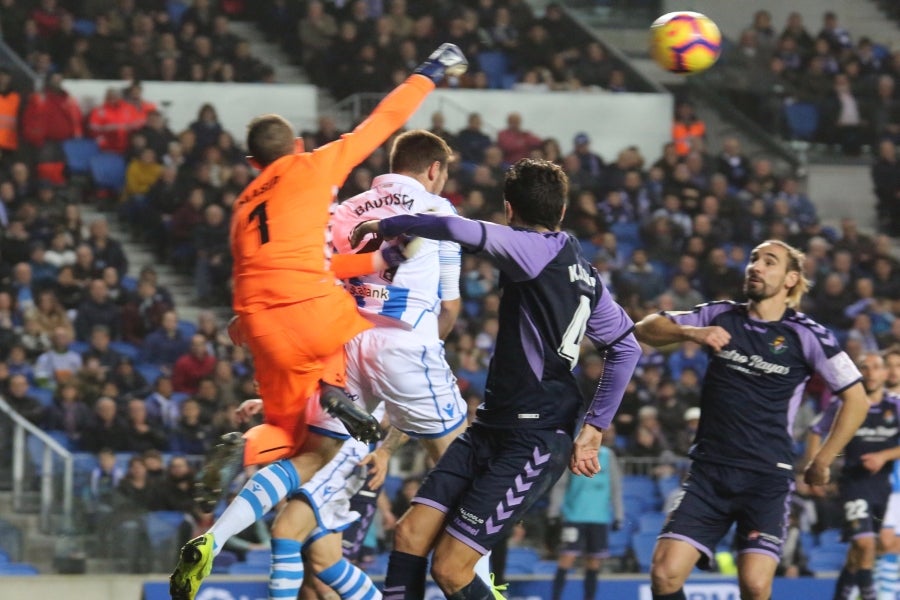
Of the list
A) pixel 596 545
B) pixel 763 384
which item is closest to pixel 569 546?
pixel 596 545

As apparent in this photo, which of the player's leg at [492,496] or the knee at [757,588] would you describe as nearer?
the player's leg at [492,496]

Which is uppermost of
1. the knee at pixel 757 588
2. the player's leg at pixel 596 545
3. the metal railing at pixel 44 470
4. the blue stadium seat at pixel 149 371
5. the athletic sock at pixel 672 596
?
the blue stadium seat at pixel 149 371

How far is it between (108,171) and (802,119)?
9659 mm

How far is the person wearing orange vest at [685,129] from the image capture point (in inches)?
800

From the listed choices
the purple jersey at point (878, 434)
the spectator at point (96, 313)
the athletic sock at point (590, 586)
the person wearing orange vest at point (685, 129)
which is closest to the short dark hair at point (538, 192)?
the purple jersey at point (878, 434)

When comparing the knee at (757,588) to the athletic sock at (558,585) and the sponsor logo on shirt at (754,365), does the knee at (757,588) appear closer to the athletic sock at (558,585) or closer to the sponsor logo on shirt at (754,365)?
the sponsor logo on shirt at (754,365)

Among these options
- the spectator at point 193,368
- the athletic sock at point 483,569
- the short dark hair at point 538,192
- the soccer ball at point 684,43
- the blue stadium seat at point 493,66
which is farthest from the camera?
the blue stadium seat at point 493,66

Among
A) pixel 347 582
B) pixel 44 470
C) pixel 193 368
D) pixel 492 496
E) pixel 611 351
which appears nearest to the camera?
pixel 492 496

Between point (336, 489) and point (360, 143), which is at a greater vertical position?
point (360, 143)

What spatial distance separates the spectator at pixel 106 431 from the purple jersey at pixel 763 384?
6.71m

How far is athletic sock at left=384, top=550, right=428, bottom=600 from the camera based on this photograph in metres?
6.83

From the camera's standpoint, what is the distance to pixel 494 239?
21.5ft

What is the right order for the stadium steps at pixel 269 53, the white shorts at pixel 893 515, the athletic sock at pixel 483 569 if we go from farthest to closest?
1. the stadium steps at pixel 269 53
2. the white shorts at pixel 893 515
3. the athletic sock at pixel 483 569

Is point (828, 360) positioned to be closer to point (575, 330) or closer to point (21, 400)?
point (575, 330)
